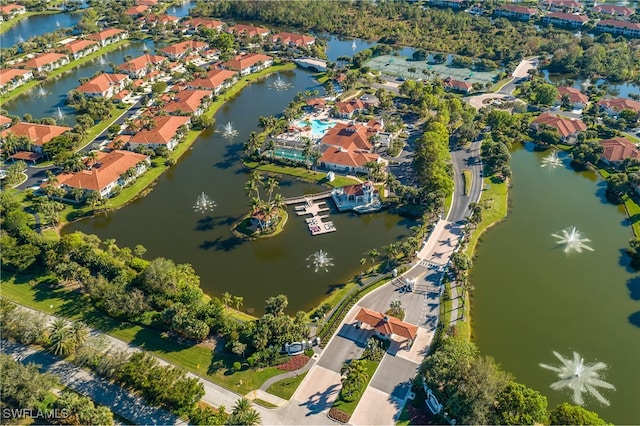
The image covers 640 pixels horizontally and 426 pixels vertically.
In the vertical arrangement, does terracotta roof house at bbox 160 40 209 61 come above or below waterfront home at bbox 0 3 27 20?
below

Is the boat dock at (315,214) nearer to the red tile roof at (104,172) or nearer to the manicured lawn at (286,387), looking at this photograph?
the manicured lawn at (286,387)

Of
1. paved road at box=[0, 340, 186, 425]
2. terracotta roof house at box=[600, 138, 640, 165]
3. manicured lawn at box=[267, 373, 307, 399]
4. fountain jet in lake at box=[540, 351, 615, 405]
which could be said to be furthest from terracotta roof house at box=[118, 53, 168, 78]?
fountain jet in lake at box=[540, 351, 615, 405]

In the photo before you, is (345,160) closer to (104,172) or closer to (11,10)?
(104,172)

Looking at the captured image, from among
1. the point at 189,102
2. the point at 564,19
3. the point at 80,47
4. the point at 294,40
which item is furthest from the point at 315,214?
the point at 564,19

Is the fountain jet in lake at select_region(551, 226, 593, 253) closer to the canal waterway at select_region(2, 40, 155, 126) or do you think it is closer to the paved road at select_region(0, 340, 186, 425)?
the paved road at select_region(0, 340, 186, 425)

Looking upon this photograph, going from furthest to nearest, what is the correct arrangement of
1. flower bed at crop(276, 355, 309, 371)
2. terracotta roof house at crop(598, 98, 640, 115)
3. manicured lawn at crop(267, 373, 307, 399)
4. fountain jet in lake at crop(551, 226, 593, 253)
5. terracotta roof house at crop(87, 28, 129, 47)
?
terracotta roof house at crop(87, 28, 129, 47) → terracotta roof house at crop(598, 98, 640, 115) → fountain jet in lake at crop(551, 226, 593, 253) → flower bed at crop(276, 355, 309, 371) → manicured lawn at crop(267, 373, 307, 399)

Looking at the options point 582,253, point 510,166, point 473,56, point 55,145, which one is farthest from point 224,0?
point 582,253
